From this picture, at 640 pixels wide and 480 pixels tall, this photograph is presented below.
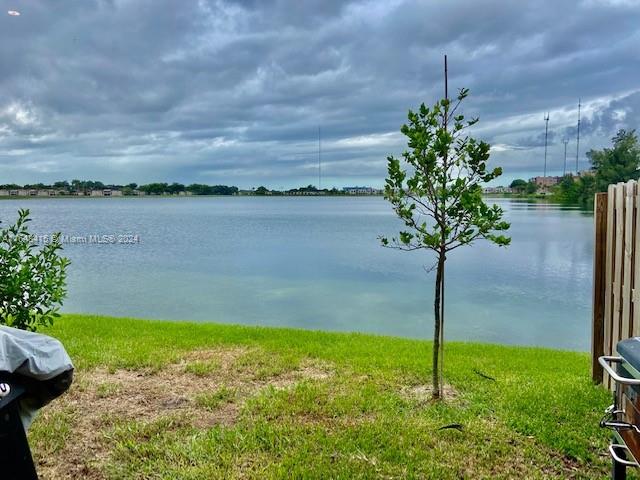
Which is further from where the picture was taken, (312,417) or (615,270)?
(615,270)

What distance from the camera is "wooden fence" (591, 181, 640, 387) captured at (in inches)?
136

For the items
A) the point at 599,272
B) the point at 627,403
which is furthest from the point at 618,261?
the point at 627,403

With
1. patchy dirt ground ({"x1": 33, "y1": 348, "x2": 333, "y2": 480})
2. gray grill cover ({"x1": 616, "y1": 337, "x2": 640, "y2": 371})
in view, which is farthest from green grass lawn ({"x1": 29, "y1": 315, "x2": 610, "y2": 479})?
gray grill cover ({"x1": 616, "y1": 337, "x2": 640, "y2": 371})

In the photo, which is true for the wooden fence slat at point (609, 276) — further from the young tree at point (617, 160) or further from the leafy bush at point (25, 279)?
the young tree at point (617, 160)

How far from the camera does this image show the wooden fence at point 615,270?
346cm

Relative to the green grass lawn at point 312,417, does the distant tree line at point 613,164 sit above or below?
above

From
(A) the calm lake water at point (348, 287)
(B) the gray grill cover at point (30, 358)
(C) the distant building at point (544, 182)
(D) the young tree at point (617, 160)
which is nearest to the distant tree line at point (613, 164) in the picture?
(D) the young tree at point (617, 160)

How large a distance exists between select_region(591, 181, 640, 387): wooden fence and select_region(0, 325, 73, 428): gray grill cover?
11.9ft

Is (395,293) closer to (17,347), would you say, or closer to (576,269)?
(576,269)

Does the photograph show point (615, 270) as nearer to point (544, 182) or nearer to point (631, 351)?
point (631, 351)

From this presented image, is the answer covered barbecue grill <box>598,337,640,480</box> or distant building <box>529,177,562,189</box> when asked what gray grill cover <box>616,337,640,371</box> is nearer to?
covered barbecue grill <box>598,337,640,480</box>

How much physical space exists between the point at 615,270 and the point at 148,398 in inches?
154

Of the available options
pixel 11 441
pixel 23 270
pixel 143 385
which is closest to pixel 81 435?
pixel 143 385

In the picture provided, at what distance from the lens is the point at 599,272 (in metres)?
4.04
